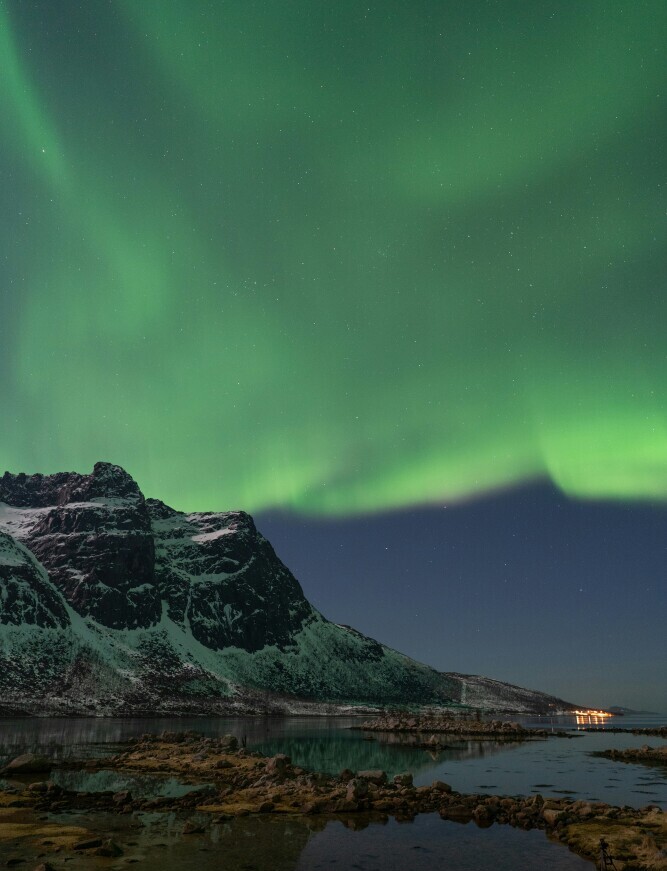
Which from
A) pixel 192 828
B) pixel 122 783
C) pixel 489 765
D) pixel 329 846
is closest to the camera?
pixel 329 846

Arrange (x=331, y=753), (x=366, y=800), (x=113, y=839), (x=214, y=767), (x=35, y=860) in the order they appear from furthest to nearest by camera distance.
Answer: (x=331, y=753) → (x=214, y=767) → (x=366, y=800) → (x=113, y=839) → (x=35, y=860)

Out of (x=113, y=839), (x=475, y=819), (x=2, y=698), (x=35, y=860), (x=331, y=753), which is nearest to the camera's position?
(x=35, y=860)

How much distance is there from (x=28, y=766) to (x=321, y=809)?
31792 mm

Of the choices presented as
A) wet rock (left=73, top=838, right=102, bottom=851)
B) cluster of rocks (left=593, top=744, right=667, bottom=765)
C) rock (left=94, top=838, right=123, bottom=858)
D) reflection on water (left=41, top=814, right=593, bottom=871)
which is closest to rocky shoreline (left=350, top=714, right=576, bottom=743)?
cluster of rocks (left=593, top=744, right=667, bottom=765)

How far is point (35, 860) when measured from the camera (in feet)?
84.9

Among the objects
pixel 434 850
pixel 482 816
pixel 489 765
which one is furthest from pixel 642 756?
pixel 434 850

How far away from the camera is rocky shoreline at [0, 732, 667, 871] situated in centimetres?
2898

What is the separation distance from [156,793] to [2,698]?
616ft

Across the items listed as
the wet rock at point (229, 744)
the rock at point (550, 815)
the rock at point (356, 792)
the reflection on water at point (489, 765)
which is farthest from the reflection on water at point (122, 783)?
the wet rock at point (229, 744)

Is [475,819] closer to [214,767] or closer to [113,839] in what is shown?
[113,839]

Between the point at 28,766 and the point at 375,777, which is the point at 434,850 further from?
the point at 28,766

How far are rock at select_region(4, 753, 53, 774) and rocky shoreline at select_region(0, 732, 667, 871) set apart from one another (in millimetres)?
1171

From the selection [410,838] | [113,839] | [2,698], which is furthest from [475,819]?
[2,698]

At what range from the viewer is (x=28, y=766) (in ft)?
180
